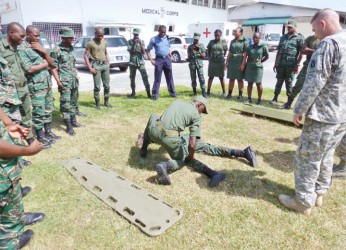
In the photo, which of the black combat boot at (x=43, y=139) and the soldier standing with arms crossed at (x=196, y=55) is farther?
the soldier standing with arms crossed at (x=196, y=55)

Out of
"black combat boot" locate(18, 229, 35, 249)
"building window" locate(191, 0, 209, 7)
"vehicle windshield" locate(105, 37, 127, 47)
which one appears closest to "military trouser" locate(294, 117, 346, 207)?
"black combat boot" locate(18, 229, 35, 249)

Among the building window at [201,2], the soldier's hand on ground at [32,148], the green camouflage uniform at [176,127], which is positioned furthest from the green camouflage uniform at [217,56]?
the building window at [201,2]

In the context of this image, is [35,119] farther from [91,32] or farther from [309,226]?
[91,32]

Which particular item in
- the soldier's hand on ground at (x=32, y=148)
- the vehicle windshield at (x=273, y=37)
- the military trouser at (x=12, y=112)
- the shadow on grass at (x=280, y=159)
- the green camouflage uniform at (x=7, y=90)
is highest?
the vehicle windshield at (x=273, y=37)

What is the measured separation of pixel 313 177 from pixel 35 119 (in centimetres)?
386

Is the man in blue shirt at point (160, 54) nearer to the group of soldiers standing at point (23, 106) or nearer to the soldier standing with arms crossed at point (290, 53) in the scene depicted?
the group of soldiers standing at point (23, 106)

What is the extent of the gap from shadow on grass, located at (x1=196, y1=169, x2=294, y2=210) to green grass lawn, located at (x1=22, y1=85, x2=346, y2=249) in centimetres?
1

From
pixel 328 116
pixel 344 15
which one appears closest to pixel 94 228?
pixel 328 116

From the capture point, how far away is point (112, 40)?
12109mm

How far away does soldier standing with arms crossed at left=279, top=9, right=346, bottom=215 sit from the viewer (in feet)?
7.39

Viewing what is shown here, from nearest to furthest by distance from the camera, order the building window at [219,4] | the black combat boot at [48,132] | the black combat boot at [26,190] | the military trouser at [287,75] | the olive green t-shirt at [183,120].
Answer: the black combat boot at [26,190] → the olive green t-shirt at [183,120] → the black combat boot at [48,132] → the military trouser at [287,75] → the building window at [219,4]

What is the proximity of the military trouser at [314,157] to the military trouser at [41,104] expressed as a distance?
142 inches

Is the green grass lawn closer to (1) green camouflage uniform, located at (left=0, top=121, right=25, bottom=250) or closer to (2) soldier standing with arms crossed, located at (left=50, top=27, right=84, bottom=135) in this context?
(1) green camouflage uniform, located at (left=0, top=121, right=25, bottom=250)

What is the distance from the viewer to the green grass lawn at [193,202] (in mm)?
2451
